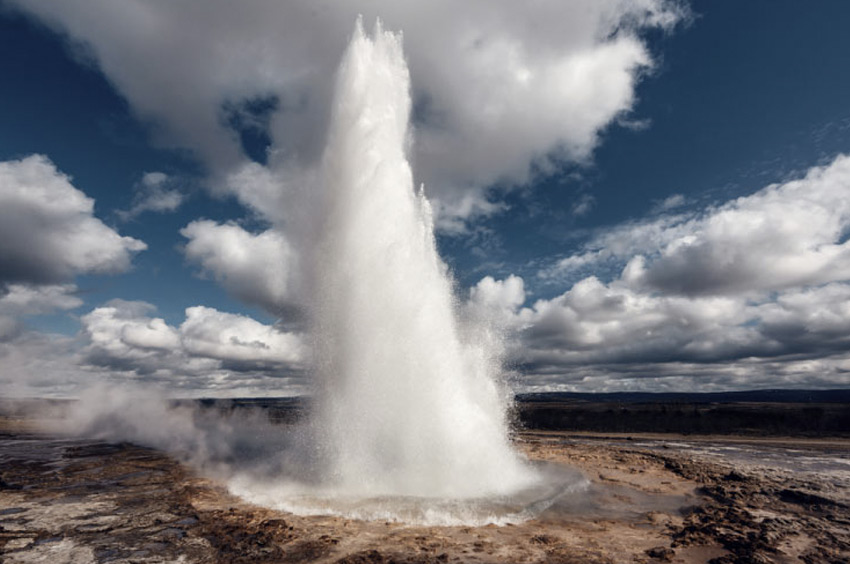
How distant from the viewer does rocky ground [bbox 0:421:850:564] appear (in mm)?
9547

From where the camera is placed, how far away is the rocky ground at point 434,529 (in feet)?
31.3

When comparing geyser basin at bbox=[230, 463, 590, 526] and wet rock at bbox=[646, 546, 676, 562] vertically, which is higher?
geyser basin at bbox=[230, 463, 590, 526]

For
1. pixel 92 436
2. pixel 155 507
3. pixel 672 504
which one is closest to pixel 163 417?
pixel 92 436

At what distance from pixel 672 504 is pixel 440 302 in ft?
34.4

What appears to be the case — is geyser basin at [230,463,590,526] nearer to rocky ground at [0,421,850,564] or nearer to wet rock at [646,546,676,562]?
rocky ground at [0,421,850,564]

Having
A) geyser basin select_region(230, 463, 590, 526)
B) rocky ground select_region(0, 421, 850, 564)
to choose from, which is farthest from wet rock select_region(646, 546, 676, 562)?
geyser basin select_region(230, 463, 590, 526)

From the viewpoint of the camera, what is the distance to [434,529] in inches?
432

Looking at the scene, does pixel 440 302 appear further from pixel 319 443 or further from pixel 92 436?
pixel 92 436

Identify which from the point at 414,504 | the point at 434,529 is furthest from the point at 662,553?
the point at 414,504

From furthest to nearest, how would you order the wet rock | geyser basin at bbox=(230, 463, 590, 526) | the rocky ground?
geyser basin at bbox=(230, 463, 590, 526)
the rocky ground
the wet rock

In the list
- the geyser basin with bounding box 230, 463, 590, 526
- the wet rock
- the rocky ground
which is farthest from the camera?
the geyser basin with bounding box 230, 463, 590, 526

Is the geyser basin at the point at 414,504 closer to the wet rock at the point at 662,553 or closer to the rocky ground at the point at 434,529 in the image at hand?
the rocky ground at the point at 434,529

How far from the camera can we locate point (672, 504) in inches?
570

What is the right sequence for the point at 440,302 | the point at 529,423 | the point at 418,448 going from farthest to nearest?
the point at 529,423, the point at 440,302, the point at 418,448
